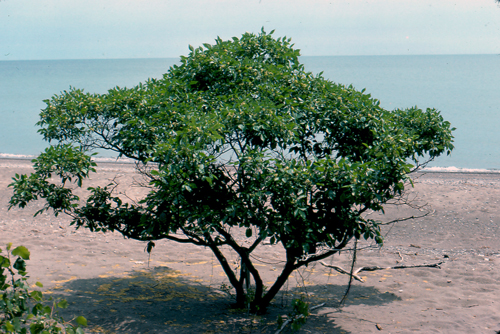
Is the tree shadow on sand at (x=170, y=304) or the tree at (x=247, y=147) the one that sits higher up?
the tree at (x=247, y=147)

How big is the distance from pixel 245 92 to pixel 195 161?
1704mm

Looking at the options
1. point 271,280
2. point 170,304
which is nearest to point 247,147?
point 170,304

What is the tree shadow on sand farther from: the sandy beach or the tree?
the tree

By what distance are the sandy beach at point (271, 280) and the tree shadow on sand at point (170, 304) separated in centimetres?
2

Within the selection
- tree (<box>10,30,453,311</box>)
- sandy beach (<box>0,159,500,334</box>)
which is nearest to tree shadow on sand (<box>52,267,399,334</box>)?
sandy beach (<box>0,159,500,334</box>)

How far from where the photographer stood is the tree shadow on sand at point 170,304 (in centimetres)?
658

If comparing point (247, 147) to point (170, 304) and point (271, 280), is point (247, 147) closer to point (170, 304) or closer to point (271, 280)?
point (170, 304)

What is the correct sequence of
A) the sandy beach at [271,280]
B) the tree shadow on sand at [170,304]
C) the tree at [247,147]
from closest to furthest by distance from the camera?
the tree at [247,147], the tree shadow on sand at [170,304], the sandy beach at [271,280]

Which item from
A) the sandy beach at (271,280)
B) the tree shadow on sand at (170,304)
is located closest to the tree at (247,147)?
the tree shadow on sand at (170,304)

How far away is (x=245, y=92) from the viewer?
6.03 metres

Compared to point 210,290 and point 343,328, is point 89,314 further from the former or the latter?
point 343,328

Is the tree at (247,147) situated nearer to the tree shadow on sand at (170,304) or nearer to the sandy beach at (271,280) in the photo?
the tree shadow on sand at (170,304)

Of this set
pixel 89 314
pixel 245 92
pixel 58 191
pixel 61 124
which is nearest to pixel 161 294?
pixel 89 314

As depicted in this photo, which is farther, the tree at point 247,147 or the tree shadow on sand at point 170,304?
the tree shadow on sand at point 170,304
